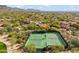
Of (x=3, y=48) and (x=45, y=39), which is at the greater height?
(x=45, y=39)

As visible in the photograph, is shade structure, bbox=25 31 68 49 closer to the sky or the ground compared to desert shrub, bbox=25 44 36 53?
closer to the sky

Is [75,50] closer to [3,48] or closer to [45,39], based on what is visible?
[45,39]

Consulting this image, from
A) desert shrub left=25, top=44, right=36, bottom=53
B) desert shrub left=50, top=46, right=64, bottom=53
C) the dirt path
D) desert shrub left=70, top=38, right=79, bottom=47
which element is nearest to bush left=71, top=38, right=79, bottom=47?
desert shrub left=70, top=38, right=79, bottom=47

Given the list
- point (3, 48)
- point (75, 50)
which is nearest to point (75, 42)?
point (75, 50)

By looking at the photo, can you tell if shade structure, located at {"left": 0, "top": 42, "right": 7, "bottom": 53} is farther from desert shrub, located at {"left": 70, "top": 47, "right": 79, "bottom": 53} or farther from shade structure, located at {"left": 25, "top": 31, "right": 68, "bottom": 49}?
desert shrub, located at {"left": 70, "top": 47, "right": 79, "bottom": 53}

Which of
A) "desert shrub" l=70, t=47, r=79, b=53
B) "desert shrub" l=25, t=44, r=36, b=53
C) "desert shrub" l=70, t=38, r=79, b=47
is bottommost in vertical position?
"desert shrub" l=70, t=47, r=79, b=53

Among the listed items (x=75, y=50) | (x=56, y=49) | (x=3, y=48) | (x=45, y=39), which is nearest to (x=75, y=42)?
(x=75, y=50)

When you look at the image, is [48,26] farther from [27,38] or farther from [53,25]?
[27,38]

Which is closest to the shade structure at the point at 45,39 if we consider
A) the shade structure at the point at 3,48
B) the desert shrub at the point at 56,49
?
the desert shrub at the point at 56,49
